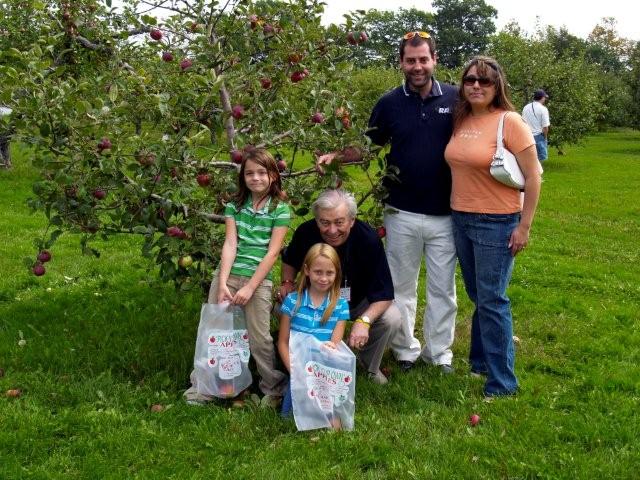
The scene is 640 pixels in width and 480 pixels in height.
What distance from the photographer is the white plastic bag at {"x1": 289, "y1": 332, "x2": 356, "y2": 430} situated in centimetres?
355

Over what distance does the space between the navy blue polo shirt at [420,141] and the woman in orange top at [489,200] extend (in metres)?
0.14

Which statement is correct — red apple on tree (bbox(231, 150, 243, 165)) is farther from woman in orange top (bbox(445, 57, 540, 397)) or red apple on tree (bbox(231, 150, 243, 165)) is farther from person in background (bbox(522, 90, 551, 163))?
person in background (bbox(522, 90, 551, 163))

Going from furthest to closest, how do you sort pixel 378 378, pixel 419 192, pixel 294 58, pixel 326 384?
1. pixel 294 58
2. pixel 378 378
3. pixel 419 192
4. pixel 326 384

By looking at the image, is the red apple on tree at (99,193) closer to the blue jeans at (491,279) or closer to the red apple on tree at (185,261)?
the red apple on tree at (185,261)

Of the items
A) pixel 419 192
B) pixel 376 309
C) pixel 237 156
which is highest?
pixel 237 156

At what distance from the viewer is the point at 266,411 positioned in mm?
3814

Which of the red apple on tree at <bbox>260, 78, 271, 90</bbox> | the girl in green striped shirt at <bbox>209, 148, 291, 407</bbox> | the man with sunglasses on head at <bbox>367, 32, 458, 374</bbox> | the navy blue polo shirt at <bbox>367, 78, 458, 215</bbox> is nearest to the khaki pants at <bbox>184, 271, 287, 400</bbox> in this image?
the girl in green striped shirt at <bbox>209, 148, 291, 407</bbox>

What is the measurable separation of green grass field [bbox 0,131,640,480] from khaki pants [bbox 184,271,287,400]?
0.70 feet

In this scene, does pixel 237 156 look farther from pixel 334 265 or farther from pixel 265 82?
pixel 334 265

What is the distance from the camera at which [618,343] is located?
Result: 505 cm

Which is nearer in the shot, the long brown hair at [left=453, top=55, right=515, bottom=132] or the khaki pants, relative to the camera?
the long brown hair at [left=453, top=55, right=515, bottom=132]

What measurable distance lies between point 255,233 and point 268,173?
0.35 metres

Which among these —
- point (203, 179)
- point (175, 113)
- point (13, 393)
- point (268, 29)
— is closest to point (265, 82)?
point (268, 29)

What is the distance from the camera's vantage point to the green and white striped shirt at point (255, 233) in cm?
382
